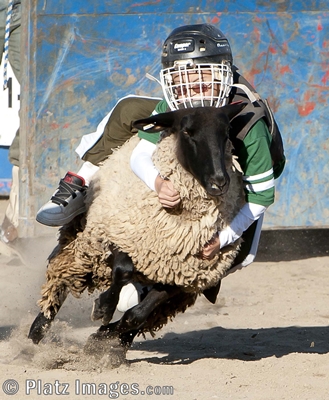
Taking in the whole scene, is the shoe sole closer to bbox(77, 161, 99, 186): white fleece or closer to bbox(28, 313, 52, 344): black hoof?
bbox(77, 161, 99, 186): white fleece

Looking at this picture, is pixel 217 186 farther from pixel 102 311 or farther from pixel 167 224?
pixel 102 311

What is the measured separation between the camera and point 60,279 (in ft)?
14.8

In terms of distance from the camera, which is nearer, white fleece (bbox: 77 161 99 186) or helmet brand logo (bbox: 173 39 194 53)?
helmet brand logo (bbox: 173 39 194 53)

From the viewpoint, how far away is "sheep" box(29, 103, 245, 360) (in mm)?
3758

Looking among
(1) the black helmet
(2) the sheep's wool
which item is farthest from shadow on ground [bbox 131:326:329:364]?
(1) the black helmet

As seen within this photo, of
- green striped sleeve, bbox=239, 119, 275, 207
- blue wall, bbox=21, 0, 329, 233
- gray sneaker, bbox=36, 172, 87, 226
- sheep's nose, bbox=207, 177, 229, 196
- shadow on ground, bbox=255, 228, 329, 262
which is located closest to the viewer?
sheep's nose, bbox=207, 177, 229, 196

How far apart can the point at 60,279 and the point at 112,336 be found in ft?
1.64

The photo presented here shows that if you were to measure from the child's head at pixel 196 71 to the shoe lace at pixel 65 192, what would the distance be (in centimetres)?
82

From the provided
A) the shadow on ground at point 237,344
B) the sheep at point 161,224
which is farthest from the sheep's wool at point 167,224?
the shadow on ground at point 237,344

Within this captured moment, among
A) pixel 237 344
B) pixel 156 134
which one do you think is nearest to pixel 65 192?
pixel 156 134

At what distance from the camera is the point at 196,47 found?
3.96 meters

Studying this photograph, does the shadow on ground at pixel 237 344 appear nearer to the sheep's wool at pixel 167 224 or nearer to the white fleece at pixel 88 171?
the sheep's wool at pixel 167 224

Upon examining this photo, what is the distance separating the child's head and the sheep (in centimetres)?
15

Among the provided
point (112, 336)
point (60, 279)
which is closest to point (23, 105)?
point (60, 279)
